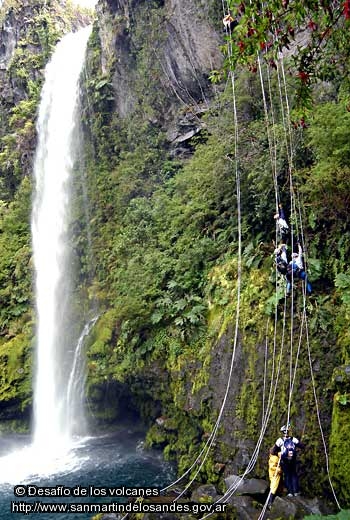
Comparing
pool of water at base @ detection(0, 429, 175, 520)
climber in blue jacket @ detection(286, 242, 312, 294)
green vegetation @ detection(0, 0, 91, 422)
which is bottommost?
pool of water at base @ detection(0, 429, 175, 520)

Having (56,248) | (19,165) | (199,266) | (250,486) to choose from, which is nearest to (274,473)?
(250,486)

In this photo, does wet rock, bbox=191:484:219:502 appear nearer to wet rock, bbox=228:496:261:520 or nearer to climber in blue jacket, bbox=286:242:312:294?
wet rock, bbox=228:496:261:520

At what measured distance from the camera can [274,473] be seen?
715cm

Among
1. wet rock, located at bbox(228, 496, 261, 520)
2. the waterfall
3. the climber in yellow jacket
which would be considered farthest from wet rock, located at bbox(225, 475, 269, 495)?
the waterfall

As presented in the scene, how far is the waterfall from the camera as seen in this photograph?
14320 mm

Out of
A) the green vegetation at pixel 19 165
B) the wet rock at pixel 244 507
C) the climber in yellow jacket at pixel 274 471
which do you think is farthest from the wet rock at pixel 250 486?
the green vegetation at pixel 19 165

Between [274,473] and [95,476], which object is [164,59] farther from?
[274,473]

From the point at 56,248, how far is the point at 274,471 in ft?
44.6

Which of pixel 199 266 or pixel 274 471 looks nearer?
pixel 274 471

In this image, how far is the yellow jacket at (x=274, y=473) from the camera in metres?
7.10

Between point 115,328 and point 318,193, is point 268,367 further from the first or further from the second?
point 115,328

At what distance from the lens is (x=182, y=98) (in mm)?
17188

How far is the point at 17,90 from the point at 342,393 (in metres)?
24.7

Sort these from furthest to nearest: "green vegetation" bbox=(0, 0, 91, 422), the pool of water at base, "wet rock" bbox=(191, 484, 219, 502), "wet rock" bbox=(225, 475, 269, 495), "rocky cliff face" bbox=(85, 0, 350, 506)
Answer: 1. "green vegetation" bbox=(0, 0, 91, 422)
2. the pool of water at base
3. "rocky cliff face" bbox=(85, 0, 350, 506)
4. "wet rock" bbox=(191, 484, 219, 502)
5. "wet rock" bbox=(225, 475, 269, 495)
